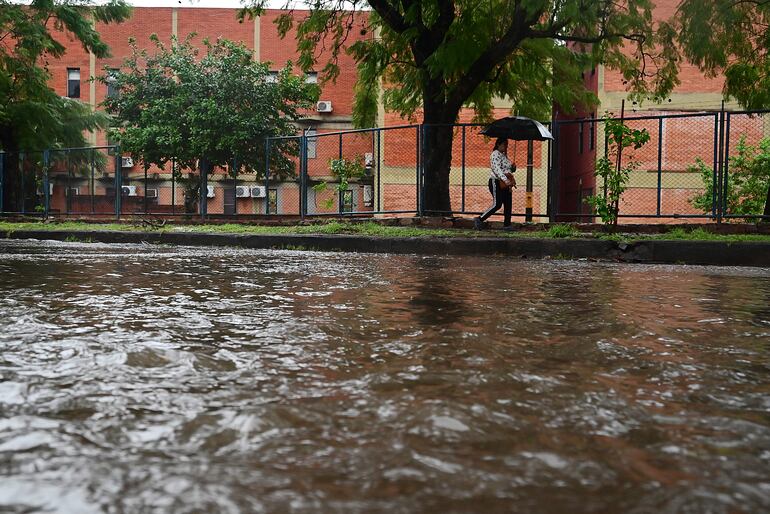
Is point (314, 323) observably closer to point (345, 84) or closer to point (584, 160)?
point (584, 160)

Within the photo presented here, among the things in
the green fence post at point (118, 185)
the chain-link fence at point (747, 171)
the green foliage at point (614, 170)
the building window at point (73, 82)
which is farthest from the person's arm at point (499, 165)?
the building window at point (73, 82)

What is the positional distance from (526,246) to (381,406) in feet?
27.4

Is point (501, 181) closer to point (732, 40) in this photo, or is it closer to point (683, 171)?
point (732, 40)

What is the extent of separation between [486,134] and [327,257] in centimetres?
684

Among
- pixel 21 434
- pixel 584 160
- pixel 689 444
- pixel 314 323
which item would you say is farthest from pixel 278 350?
pixel 584 160

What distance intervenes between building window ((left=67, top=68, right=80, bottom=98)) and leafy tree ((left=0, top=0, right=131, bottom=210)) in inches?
623

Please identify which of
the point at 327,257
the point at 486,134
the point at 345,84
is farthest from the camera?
the point at 345,84

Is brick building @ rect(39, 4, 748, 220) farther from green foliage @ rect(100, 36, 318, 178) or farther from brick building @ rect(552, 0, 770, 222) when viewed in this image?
green foliage @ rect(100, 36, 318, 178)

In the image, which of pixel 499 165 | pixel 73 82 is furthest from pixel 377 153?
pixel 73 82

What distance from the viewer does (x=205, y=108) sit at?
25438 mm

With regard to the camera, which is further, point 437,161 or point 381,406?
point 437,161

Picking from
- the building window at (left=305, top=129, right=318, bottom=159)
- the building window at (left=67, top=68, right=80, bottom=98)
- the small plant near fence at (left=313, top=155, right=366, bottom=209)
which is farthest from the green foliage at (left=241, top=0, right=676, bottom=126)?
the building window at (left=67, top=68, right=80, bottom=98)

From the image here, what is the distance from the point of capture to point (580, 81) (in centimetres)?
1855

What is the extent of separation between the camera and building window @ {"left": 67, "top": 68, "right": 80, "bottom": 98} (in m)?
41.7
